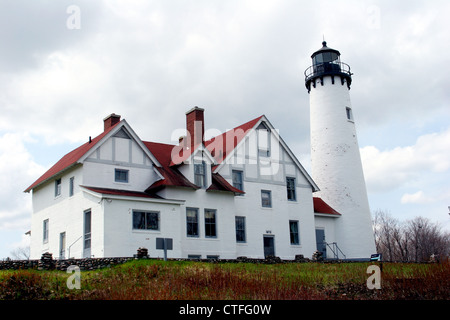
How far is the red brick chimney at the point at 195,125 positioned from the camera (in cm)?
3338

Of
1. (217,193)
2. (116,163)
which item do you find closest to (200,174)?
(217,193)

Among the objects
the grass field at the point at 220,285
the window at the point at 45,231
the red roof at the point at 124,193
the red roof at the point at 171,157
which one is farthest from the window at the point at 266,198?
the grass field at the point at 220,285

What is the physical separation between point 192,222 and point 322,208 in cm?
1182

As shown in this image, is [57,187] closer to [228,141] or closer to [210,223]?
[210,223]

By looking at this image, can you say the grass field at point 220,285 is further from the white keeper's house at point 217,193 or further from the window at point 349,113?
the window at point 349,113

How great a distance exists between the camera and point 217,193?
Answer: 31953 mm

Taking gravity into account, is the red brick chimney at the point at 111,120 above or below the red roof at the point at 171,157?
above

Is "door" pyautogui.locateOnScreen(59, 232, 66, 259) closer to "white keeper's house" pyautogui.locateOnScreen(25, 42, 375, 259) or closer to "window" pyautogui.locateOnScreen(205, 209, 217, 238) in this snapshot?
"white keeper's house" pyautogui.locateOnScreen(25, 42, 375, 259)

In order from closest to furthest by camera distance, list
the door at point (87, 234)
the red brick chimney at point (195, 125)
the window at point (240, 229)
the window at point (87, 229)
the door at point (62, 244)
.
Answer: the door at point (87, 234), the window at point (87, 229), the door at point (62, 244), the window at point (240, 229), the red brick chimney at point (195, 125)

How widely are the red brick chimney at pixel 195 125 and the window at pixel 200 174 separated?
1.77 metres

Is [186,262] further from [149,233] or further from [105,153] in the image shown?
[105,153]

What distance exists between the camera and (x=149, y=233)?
2772 cm

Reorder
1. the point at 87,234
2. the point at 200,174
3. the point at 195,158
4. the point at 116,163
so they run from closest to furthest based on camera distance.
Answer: the point at 87,234 < the point at 116,163 < the point at 195,158 < the point at 200,174
